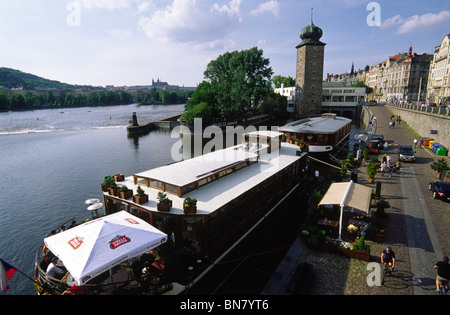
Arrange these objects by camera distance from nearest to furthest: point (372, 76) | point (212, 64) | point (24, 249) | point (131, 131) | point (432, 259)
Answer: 1. point (432, 259)
2. point (24, 249)
3. point (131, 131)
4. point (212, 64)
5. point (372, 76)

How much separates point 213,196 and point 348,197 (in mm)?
8296

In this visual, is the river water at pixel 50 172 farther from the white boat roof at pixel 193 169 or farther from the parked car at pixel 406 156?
the parked car at pixel 406 156

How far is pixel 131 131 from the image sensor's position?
68438 mm

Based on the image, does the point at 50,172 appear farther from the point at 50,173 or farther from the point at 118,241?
the point at 118,241

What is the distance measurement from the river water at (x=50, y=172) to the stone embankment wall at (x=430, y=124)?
3803 centimetres

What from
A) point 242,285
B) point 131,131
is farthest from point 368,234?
point 131,131

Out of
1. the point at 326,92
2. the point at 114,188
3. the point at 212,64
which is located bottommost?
the point at 114,188

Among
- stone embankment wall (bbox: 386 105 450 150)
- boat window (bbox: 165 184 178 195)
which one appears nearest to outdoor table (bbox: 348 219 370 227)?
boat window (bbox: 165 184 178 195)

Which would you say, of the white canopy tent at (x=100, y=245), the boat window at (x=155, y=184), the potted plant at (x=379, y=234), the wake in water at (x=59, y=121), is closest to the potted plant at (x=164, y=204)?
the white canopy tent at (x=100, y=245)

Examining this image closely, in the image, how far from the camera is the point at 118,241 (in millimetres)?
10086

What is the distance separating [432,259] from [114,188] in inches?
655

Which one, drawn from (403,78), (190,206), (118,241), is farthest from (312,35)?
(118,241)
